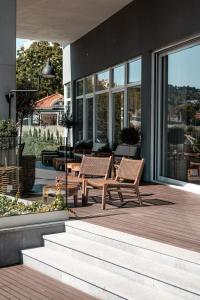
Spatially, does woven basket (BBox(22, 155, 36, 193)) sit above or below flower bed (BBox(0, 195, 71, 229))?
above

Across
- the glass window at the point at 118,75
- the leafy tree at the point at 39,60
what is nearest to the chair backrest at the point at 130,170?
the glass window at the point at 118,75

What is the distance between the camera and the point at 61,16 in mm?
12406

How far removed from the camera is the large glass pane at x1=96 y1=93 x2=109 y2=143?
13.3 m

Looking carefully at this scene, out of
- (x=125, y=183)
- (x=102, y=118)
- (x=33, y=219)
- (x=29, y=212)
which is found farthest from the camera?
(x=102, y=118)

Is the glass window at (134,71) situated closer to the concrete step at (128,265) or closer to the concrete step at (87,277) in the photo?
the concrete step at (128,265)

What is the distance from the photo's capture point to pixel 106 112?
13281mm

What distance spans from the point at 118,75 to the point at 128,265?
27.6 ft

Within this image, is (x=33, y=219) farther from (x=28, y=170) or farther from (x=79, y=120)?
(x=79, y=120)

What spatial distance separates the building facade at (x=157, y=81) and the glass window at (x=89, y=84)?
3.33ft

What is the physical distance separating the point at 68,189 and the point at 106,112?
6.70m

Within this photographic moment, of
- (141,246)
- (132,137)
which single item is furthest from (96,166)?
(141,246)

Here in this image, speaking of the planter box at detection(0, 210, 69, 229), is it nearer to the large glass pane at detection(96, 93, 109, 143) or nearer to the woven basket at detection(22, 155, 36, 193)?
the woven basket at detection(22, 155, 36, 193)

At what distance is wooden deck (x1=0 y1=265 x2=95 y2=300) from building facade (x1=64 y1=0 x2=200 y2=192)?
4.42 metres

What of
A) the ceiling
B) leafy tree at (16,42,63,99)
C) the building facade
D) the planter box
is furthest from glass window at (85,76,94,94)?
leafy tree at (16,42,63,99)
